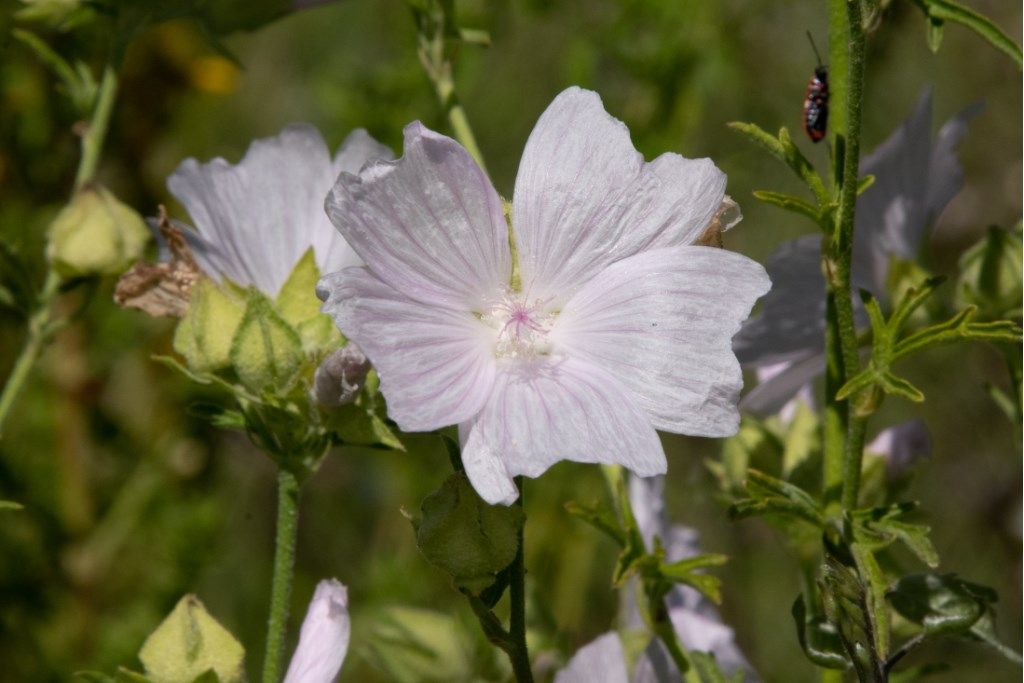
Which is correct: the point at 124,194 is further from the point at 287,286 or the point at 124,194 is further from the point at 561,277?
the point at 561,277

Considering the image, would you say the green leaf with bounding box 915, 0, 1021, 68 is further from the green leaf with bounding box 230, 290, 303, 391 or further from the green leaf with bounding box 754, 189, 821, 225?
the green leaf with bounding box 230, 290, 303, 391

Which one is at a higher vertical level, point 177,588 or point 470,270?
point 470,270

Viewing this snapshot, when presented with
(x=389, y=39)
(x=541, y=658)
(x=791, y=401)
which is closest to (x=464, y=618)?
(x=541, y=658)

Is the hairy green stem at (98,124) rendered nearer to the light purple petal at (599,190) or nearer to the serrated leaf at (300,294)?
the serrated leaf at (300,294)

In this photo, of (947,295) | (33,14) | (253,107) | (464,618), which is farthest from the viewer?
(253,107)

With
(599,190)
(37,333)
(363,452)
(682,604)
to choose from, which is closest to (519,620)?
(599,190)

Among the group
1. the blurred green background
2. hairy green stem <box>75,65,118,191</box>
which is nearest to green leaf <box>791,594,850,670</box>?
the blurred green background

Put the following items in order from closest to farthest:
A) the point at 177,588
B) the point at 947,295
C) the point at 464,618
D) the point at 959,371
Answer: the point at 464,618
the point at 947,295
the point at 177,588
the point at 959,371
